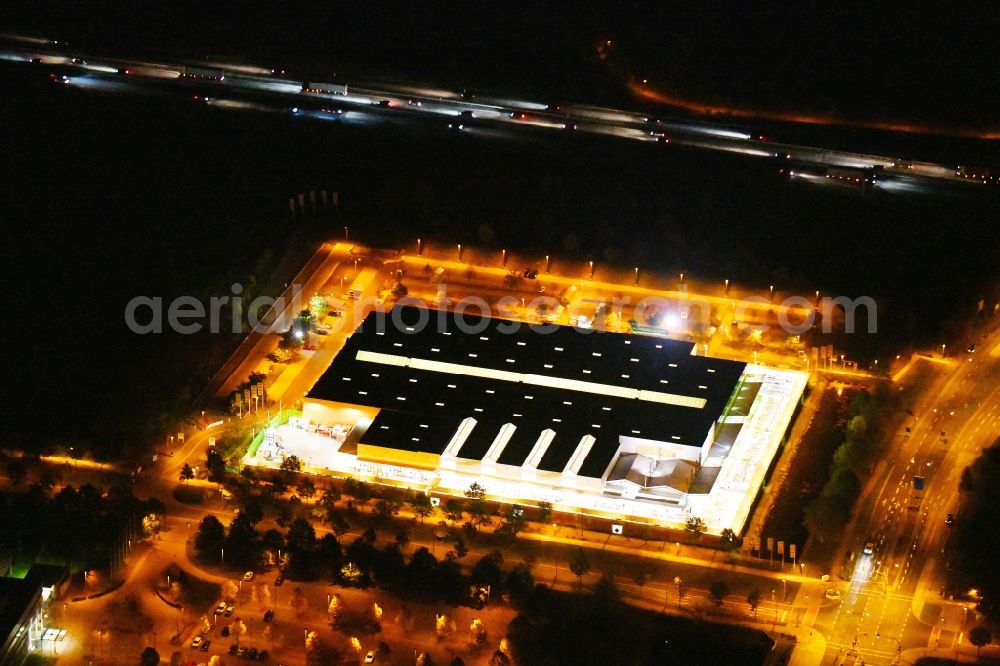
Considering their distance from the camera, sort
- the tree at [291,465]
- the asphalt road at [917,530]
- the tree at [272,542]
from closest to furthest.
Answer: the asphalt road at [917,530], the tree at [272,542], the tree at [291,465]

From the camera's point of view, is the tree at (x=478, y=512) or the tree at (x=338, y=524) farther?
the tree at (x=478, y=512)

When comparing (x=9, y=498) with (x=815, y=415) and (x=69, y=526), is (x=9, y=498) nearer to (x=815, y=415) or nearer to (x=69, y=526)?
(x=69, y=526)

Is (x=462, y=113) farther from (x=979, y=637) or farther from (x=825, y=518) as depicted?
(x=979, y=637)

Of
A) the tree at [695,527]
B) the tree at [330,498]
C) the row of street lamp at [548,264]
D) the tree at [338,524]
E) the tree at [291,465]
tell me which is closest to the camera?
the tree at [338,524]

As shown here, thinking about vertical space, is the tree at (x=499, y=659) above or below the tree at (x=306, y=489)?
below

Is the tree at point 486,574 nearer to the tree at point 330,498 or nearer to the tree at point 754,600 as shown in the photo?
the tree at point 330,498

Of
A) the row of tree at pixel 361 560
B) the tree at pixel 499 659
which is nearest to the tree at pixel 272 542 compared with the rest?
the row of tree at pixel 361 560
